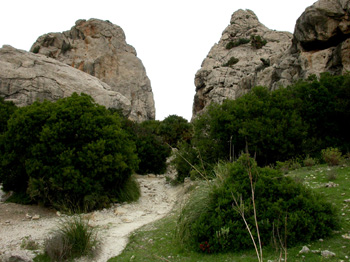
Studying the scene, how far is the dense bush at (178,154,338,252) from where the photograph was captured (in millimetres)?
5590

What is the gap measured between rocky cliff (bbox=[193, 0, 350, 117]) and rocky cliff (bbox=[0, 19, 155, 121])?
18.0 metres

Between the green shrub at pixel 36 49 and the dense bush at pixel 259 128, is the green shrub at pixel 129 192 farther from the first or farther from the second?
the green shrub at pixel 36 49

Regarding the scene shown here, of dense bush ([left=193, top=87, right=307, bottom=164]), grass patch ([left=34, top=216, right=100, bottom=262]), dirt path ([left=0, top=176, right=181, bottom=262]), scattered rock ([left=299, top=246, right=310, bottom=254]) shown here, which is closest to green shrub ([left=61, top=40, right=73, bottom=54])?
dense bush ([left=193, top=87, right=307, bottom=164])

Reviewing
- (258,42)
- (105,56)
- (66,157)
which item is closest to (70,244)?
(66,157)

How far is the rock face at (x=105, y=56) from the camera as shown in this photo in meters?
59.6

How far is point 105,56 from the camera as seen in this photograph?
61469mm

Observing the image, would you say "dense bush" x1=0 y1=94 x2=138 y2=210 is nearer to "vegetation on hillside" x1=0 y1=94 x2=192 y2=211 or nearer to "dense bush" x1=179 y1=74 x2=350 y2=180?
"vegetation on hillside" x1=0 y1=94 x2=192 y2=211

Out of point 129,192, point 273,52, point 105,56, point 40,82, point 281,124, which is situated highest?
point 105,56

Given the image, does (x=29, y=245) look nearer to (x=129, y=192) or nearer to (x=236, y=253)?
(x=236, y=253)

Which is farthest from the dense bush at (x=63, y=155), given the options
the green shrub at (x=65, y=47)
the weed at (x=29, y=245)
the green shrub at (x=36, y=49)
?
the green shrub at (x=65, y=47)

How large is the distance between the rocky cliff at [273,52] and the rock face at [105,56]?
1784 cm

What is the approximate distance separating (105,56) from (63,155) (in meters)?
53.3

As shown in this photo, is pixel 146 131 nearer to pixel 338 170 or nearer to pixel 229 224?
pixel 338 170

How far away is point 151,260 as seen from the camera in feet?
19.8
